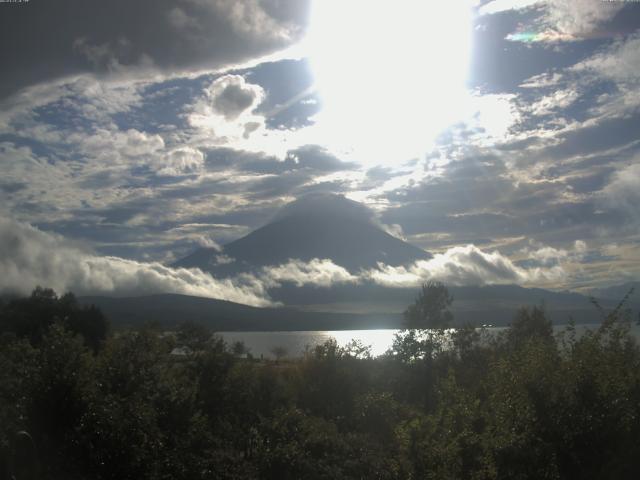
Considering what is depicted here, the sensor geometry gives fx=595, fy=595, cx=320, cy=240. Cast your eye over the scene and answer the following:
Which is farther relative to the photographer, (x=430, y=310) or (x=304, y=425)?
(x=430, y=310)

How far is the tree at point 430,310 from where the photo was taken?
5709cm

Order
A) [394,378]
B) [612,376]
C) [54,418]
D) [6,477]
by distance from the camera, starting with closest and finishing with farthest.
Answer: [6,477] < [612,376] < [54,418] < [394,378]

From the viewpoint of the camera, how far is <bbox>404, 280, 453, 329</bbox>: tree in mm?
57094

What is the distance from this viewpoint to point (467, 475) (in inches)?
635

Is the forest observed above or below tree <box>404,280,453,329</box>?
below

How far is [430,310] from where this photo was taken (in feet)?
191

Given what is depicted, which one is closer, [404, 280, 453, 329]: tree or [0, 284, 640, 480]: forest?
[0, 284, 640, 480]: forest

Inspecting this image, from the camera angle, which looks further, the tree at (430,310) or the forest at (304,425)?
the tree at (430,310)

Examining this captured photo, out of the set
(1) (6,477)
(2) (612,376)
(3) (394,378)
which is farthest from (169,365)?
(3) (394,378)

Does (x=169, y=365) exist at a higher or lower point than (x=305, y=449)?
higher

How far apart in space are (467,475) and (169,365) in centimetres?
1347

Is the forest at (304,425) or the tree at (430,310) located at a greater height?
the tree at (430,310)

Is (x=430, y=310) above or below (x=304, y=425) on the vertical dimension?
above

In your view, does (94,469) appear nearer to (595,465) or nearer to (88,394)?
(88,394)
